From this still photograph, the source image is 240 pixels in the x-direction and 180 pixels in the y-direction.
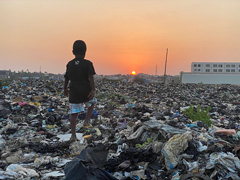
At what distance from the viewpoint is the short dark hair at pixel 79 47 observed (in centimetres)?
358

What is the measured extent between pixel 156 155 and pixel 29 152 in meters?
1.81

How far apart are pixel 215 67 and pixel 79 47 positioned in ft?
246

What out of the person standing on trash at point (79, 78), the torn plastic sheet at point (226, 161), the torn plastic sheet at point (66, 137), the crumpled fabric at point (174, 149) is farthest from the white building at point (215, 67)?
the torn plastic sheet at point (226, 161)

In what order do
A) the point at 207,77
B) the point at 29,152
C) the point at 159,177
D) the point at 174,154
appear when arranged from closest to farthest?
the point at 159,177 → the point at 174,154 → the point at 29,152 → the point at 207,77

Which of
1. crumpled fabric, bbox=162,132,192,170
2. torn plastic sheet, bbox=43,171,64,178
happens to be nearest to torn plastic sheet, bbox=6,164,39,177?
Result: torn plastic sheet, bbox=43,171,64,178

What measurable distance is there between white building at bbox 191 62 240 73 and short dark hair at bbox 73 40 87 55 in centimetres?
7273

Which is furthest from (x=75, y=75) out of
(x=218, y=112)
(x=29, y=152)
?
(x=218, y=112)

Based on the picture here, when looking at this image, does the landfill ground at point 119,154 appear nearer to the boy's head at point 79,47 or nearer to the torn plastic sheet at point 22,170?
the torn plastic sheet at point 22,170

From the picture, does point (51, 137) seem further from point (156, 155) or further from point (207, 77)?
point (207, 77)

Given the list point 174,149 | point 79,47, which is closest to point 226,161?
point 174,149

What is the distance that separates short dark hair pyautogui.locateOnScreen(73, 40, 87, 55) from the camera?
11.8ft

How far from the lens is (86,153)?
2.71m

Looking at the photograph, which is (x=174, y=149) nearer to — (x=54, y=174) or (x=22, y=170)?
(x=54, y=174)

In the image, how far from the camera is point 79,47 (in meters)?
3.58
